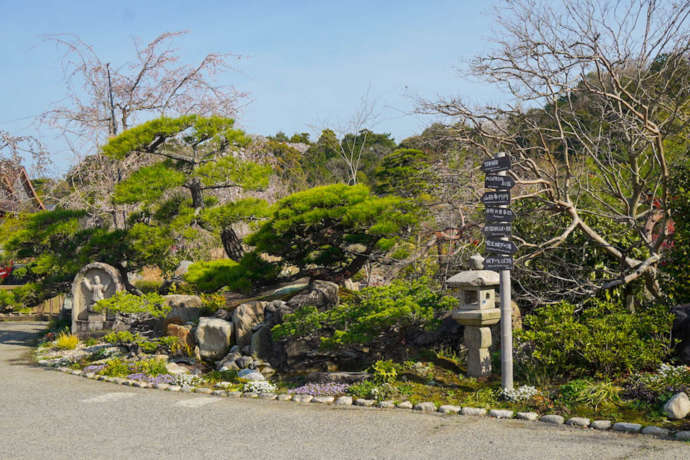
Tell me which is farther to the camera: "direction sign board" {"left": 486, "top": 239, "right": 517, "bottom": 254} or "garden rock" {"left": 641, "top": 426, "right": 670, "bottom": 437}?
"direction sign board" {"left": 486, "top": 239, "right": 517, "bottom": 254}

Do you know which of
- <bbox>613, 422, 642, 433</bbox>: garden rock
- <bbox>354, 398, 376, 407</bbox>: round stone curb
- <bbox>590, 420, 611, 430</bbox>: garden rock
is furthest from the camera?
<bbox>354, 398, 376, 407</bbox>: round stone curb

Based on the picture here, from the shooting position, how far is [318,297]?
984 centimetres

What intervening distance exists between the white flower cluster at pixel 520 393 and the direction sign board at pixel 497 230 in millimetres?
1762

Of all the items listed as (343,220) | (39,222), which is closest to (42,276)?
(39,222)

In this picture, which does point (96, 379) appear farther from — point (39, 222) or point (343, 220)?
point (39, 222)

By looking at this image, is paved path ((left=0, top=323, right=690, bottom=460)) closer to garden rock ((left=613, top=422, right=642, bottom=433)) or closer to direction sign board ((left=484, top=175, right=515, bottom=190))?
garden rock ((left=613, top=422, right=642, bottom=433))

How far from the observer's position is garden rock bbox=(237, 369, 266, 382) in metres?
8.27

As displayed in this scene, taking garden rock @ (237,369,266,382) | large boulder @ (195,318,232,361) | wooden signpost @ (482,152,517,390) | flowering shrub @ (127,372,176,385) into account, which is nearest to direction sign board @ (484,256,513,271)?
wooden signpost @ (482,152,517,390)

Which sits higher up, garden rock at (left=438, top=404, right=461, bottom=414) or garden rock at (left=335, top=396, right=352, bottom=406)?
garden rock at (left=438, top=404, right=461, bottom=414)

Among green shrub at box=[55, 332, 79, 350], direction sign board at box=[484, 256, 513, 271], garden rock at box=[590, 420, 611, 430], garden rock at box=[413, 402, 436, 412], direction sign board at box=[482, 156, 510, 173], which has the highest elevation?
direction sign board at box=[482, 156, 510, 173]

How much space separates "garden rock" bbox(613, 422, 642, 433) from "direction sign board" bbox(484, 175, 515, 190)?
9.04ft

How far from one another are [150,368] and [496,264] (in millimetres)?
5503

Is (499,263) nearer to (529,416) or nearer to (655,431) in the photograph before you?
(529,416)

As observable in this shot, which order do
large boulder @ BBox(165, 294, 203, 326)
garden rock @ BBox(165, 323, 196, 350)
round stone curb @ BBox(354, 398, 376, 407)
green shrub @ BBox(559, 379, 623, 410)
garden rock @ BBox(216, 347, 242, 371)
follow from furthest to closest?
large boulder @ BBox(165, 294, 203, 326) → garden rock @ BBox(165, 323, 196, 350) → garden rock @ BBox(216, 347, 242, 371) → round stone curb @ BBox(354, 398, 376, 407) → green shrub @ BBox(559, 379, 623, 410)
